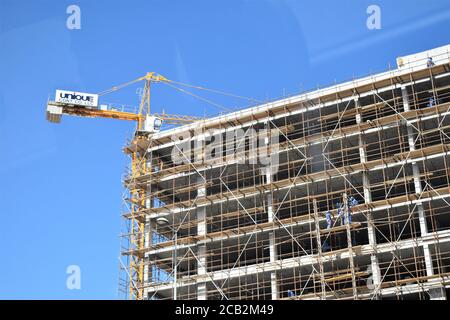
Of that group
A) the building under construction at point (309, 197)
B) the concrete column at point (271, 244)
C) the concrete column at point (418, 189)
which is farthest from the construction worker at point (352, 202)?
the concrete column at point (271, 244)

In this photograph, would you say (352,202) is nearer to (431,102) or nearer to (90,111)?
(431,102)

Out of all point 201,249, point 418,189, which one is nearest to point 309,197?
point 418,189

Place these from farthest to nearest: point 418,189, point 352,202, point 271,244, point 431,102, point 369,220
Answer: point 271,244 < point 431,102 < point 352,202 < point 369,220 < point 418,189

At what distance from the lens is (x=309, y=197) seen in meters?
48.9

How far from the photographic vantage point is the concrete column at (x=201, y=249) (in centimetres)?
5156

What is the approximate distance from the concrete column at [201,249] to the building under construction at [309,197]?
9 centimetres

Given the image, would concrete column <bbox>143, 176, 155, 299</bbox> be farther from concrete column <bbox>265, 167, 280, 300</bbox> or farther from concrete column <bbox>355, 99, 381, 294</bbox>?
concrete column <bbox>355, 99, 381, 294</bbox>

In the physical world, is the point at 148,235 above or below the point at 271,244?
above

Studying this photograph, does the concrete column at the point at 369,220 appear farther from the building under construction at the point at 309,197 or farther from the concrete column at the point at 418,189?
the concrete column at the point at 418,189

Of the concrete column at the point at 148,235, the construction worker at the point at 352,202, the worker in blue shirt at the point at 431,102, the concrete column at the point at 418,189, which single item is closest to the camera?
the concrete column at the point at 418,189

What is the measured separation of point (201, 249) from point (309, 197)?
926cm

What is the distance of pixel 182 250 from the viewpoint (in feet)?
177

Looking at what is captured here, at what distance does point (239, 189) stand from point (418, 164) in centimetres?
1233
